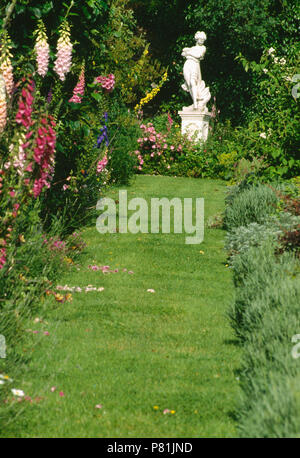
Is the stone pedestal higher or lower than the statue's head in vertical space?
lower

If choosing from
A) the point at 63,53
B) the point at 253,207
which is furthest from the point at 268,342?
the point at 253,207

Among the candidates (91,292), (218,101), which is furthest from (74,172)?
(218,101)

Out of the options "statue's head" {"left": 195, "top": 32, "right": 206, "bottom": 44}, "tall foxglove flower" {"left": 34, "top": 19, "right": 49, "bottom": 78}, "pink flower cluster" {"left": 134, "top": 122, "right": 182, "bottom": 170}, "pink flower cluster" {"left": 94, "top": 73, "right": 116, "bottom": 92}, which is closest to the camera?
"tall foxglove flower" {"left": 34, "top": 19, "right": 49, "bottom": 78}

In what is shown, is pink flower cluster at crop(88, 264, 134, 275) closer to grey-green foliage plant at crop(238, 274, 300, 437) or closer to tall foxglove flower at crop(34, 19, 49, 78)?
tall foxglove flower at crop(34, 19, 49, 78)

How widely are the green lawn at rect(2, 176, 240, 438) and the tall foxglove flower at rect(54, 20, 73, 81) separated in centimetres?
230

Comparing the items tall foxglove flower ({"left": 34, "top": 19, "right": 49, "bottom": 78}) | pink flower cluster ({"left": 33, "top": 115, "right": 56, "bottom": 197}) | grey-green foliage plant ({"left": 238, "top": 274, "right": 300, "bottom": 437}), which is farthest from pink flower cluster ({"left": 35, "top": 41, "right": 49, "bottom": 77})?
grey-green foliage plant ({"left": 238, "top": 274, "right": 300, "bottom": 437})

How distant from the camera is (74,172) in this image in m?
8.31

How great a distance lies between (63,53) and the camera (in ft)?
22.0

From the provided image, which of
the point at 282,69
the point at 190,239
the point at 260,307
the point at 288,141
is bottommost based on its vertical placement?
the point at 190,239

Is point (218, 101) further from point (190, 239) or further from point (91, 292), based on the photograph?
point (91, 292)

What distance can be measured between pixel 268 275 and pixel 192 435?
6.56 feet

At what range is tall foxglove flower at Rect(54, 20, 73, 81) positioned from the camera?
6598mm

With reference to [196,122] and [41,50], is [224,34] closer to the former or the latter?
[196,122]

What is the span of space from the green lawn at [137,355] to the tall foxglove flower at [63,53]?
2.30m
